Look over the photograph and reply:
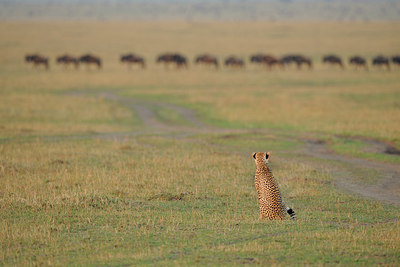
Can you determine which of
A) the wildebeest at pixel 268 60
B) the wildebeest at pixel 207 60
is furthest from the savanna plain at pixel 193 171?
the wildebeest at pixel 207 60

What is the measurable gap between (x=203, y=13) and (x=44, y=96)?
485 ft

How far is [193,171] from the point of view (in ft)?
47.6

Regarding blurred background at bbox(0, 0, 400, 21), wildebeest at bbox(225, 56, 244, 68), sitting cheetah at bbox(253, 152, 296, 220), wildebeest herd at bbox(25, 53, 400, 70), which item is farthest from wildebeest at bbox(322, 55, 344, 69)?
blurred background at bbox(0, 0, 400, 21)

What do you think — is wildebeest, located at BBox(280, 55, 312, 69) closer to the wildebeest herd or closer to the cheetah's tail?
the wildebeest herd

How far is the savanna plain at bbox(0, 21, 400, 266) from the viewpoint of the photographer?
27.3 ft

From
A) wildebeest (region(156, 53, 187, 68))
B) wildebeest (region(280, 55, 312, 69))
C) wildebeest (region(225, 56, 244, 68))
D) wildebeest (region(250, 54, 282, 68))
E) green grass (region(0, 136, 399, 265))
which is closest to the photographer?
green grass (region(0, 136, 399, 265))

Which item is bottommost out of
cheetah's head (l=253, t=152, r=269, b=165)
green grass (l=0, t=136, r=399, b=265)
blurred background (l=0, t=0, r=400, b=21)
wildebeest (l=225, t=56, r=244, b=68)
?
green grass (l=0, t=136, r=399, b=265)

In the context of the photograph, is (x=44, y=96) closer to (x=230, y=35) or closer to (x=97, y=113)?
(x=97, y=113)

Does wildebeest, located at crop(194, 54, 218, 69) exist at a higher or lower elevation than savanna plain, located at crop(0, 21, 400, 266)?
higher

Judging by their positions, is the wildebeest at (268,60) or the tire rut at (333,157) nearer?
the tire rut at (333,157)

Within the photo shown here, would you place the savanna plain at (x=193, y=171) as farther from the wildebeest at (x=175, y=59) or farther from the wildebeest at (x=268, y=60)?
the wildebeest at (x=175, y=59)

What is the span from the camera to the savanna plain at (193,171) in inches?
328

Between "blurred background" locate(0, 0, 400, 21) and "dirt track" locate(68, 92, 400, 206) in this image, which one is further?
"blurred background" locate(0, 0, 400, 21)

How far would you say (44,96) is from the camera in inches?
1281
